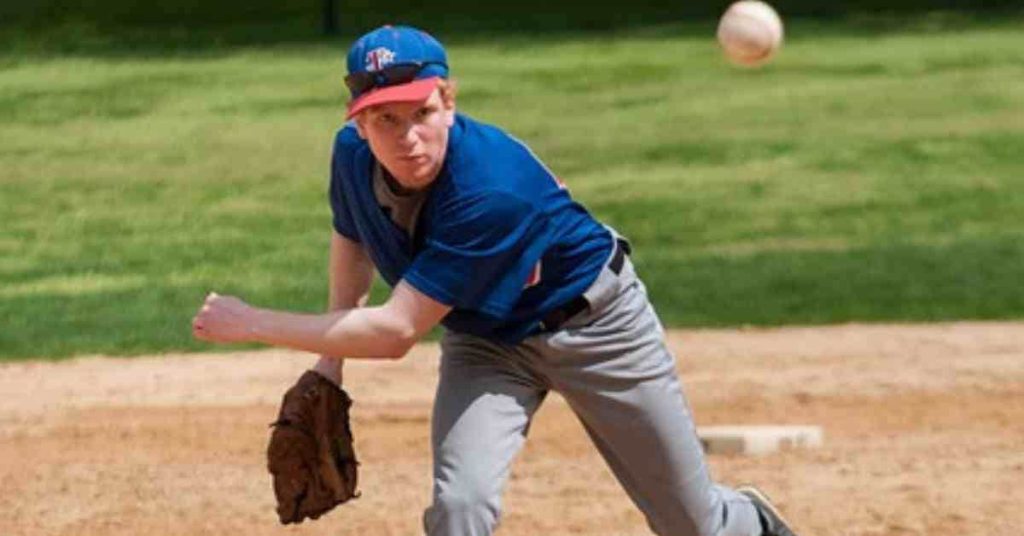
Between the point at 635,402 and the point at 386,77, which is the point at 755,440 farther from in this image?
the point at 386,77

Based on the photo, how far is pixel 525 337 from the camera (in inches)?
232

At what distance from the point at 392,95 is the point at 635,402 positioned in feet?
3.66

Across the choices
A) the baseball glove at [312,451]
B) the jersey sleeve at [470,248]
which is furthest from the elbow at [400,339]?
the baseball glove at [312,451]

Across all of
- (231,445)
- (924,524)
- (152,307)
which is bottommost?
(152,307)

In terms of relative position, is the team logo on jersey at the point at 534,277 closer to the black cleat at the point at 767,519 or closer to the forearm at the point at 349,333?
the forearm at the point at 349,333

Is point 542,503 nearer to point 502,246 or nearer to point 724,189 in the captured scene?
point 502,246

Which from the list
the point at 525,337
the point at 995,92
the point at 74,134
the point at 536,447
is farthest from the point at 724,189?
the point at 525,337

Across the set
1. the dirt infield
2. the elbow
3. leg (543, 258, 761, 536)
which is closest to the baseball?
the dirt infield

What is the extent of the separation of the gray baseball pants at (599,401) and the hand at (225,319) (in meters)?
0.67

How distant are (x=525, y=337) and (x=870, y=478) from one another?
327cm

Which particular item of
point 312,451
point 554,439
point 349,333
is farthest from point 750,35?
point 349,333

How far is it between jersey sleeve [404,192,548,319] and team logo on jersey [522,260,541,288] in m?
0.11

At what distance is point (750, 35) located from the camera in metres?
11.6

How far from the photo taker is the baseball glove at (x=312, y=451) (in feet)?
20.6
